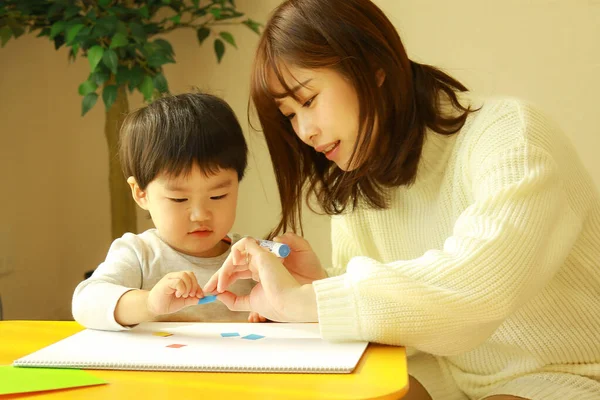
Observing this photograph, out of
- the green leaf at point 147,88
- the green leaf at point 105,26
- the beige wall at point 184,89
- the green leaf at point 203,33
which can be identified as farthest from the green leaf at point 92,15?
the beige wall at point 184,89

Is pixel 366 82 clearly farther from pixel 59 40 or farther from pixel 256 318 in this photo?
pixel 59 40

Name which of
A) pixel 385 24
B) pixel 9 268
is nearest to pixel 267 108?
pixel 385 24

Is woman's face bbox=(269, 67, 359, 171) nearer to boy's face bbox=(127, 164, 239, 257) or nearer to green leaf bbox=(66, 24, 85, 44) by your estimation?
boy's face bbox=(127, 164, 239, 257)

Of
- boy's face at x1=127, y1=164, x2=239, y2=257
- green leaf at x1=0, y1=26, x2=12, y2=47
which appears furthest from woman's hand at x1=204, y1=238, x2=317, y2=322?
green leaf at x1=0, y1=26, x2=12, y2=47

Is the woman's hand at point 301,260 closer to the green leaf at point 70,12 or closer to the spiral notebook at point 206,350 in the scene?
the spiral notebook at point 206,350

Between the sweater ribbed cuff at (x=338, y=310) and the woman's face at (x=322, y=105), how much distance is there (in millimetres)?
360

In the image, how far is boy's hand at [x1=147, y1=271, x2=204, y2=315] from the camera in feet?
3.38

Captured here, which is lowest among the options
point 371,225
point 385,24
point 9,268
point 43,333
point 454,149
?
point 9,268

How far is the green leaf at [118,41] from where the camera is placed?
2197 millimetres

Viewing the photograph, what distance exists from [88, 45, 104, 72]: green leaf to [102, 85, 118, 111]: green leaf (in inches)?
4.4

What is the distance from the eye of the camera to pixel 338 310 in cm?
89

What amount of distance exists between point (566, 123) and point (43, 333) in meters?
1.66

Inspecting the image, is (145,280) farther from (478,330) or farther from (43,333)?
(478,330)

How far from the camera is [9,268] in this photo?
286 cm
